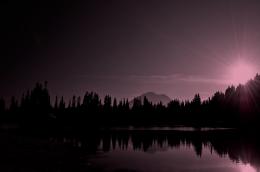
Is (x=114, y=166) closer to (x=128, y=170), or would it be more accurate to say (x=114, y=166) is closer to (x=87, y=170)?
(x=128, y=170)

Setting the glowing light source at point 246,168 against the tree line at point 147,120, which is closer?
the glowing light source at point 246,168

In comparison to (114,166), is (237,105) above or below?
above

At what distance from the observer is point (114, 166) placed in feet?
114

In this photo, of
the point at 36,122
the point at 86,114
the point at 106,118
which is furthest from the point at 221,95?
the point at 36,122

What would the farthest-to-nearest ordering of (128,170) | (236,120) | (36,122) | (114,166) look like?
1. (236,120)
2. (36,122)
3. (114,166)
4. (128,170)

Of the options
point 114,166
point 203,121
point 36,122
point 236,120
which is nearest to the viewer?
point 114,166

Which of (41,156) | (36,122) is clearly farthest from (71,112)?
(41,156)

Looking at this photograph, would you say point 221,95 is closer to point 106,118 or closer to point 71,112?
point 106,118

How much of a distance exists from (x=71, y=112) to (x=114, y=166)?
524 feet

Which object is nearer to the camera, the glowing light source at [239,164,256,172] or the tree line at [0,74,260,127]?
the glowing light source at [239,164,256,172]

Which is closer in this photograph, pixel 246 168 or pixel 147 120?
pixel 246 168

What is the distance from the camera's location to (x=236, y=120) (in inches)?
5271

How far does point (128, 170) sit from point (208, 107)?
159 m

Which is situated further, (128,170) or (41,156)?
(41,156)
